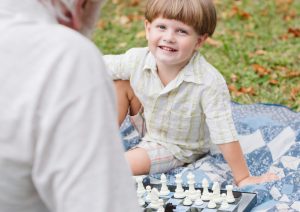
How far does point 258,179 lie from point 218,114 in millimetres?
341

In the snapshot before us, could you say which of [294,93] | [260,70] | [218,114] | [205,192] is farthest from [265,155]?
[260,70]

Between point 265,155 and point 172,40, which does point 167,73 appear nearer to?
point 172,40

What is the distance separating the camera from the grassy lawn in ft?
15.3

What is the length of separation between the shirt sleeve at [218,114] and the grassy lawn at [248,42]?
1.22 meters

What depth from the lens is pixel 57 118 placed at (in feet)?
3.58

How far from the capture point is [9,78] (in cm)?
112

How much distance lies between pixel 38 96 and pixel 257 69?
13.1 feet

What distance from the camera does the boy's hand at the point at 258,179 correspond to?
307cm

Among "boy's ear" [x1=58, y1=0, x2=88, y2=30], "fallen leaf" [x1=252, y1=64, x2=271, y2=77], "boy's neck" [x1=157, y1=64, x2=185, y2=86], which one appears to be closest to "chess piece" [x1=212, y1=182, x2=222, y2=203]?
"boy's neck" [x1=157, y1=64, x2=185, y2=86]

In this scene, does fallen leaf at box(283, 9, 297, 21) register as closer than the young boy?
No

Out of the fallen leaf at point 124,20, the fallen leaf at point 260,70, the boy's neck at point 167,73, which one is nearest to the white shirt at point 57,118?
the boy's neck at point 167,73

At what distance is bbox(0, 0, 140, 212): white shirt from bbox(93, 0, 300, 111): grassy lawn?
3.28 m

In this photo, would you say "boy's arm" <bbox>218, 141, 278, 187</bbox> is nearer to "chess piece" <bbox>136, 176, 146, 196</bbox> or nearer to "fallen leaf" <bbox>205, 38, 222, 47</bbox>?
"chess piece" <bbox>136, 176, 146, 196</bbox>

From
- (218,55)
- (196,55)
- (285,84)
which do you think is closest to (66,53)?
(196,55)
